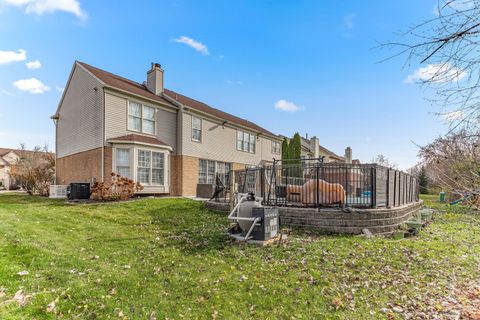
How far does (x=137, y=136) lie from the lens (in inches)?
612

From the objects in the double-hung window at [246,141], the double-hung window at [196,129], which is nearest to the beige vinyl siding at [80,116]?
the double-hung window at [196,129]

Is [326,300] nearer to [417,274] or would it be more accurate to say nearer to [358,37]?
[417,274]

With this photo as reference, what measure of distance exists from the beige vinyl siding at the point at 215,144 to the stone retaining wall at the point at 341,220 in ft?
36.1

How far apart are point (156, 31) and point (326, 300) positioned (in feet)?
44.9

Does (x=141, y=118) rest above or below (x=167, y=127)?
above

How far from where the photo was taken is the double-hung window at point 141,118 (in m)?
16.0

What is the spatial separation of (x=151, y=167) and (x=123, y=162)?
1561 mm

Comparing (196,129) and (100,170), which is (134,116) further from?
(196,129)

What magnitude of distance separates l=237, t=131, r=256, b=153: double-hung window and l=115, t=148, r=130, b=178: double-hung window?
1024 centimetres

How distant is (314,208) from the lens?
9.00 metres

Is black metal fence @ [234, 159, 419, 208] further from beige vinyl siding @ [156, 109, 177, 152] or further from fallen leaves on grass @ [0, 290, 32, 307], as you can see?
beige vinyl siding @ [156, 109, 177, 152]

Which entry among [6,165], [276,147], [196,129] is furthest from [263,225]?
[6,165]

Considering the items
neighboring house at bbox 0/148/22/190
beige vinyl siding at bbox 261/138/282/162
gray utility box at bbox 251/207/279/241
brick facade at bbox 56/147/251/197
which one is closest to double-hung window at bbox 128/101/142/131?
brick facade at bbox 56/147/251/197

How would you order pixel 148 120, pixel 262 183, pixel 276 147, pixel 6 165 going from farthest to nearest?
pixel 6 165 → pixel 276 147 → pixel 148 120 → pixel 262 183
